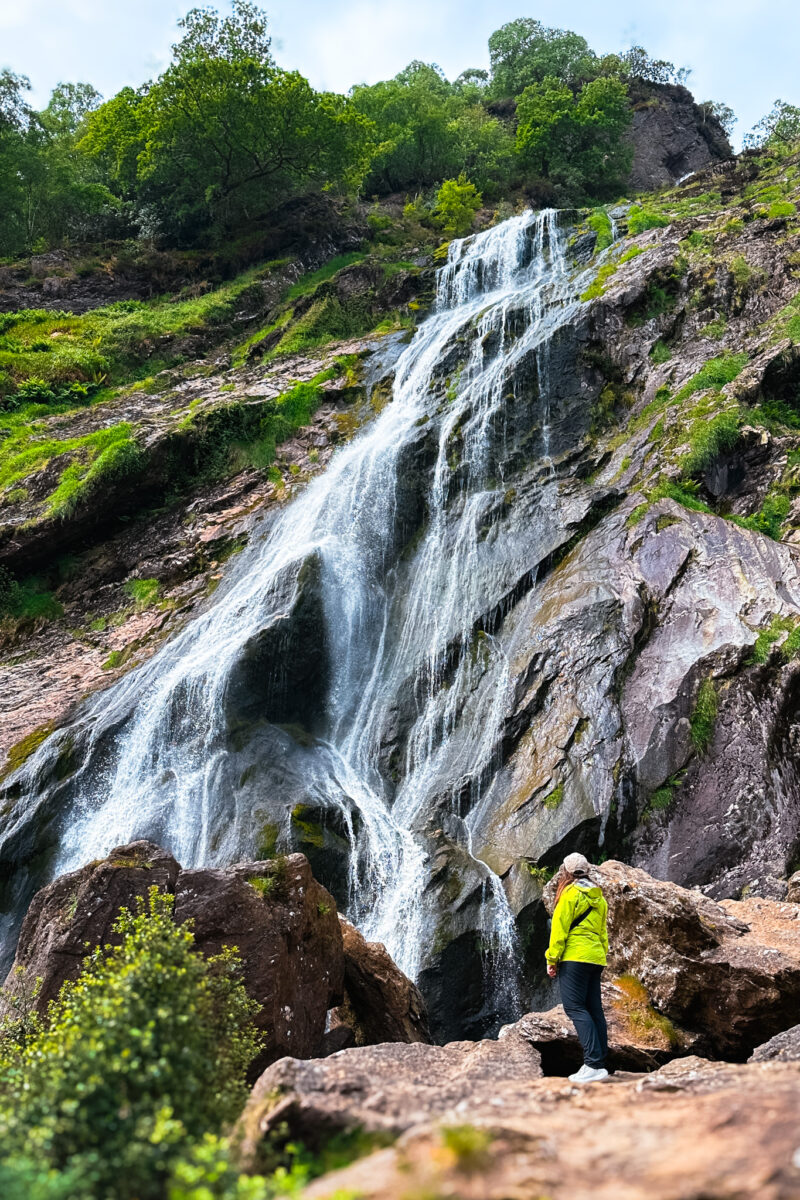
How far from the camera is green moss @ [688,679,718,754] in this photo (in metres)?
11.3

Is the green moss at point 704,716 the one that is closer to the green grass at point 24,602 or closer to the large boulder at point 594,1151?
the large boulder at point 594,1151

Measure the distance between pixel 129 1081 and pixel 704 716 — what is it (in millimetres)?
10439

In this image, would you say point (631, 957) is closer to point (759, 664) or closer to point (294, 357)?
point (759, 664)

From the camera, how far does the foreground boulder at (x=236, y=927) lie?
275 inches

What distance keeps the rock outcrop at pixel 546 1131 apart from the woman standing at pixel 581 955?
50.3 inches

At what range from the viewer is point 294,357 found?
26047 mm

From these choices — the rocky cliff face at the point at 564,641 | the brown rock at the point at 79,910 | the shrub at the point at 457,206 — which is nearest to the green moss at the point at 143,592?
the rocky cliff face at the point at 564,641

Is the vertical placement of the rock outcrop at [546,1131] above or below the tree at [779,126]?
below

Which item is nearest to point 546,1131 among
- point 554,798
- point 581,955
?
point 581,955

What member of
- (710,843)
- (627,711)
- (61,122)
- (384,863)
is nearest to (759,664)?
(627,711)

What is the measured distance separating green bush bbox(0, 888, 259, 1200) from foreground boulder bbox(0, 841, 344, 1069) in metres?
2.45

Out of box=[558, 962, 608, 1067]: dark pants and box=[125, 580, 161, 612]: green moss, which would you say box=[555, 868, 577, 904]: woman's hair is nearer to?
box=[558, 962, 608, 1067]: dark pants

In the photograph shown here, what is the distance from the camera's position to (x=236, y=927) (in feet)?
23.9

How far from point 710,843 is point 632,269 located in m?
18.1
